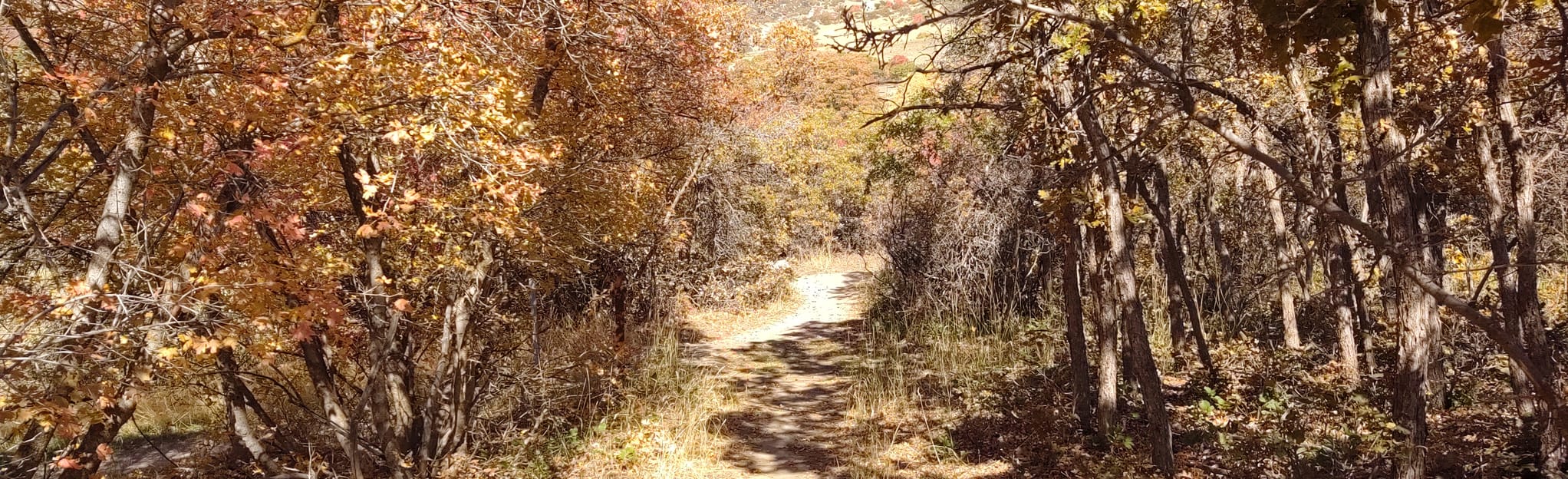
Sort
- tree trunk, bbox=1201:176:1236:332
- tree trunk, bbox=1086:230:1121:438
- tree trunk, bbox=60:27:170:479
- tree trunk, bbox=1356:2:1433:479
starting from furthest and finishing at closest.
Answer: tree trunk, bbox=1201:176:1236:332 → tree trunk, bbox=1086:230:1121:438 → tree trunk, bbox=60:27:170:479 → tree trunk, bbox=1356:2:1433:479

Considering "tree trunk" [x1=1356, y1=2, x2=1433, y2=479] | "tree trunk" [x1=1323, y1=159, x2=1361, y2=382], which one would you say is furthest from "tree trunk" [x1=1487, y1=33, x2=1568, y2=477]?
"tree trunk" [x1=1323, y1=159, x2=1361, y2=382]

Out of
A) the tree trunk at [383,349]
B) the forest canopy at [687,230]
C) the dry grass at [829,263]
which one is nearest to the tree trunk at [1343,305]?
the forest canopy at [687,230]

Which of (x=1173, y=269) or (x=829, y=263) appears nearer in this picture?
(x=1173, y=269)

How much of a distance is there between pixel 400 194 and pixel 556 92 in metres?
3.04

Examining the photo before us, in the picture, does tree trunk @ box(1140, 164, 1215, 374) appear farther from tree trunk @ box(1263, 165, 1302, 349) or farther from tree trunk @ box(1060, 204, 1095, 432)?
tree trunk @ box(1060, 204, 1095, 432)

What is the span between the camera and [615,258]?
1133cm

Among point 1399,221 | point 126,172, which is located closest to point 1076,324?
point 1399,221

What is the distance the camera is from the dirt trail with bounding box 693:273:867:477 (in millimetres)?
7484

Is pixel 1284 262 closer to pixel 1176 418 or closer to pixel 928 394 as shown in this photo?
pixel 1176 418

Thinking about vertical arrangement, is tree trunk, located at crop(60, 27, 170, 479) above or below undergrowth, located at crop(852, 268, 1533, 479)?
above

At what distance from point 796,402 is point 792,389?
53cm

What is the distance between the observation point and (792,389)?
385 inches

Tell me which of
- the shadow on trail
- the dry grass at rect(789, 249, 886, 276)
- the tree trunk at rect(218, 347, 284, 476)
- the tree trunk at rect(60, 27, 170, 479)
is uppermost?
the tree trunk at rect(60, 27, 170, 479)

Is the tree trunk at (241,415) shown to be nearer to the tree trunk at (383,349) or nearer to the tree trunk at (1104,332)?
the tree trunk at (383,349)
